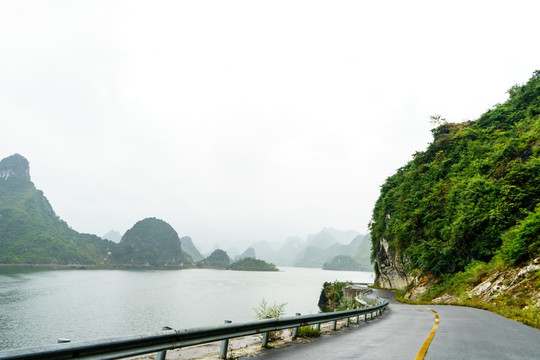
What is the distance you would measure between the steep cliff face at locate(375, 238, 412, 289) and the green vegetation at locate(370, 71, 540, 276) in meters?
1.48

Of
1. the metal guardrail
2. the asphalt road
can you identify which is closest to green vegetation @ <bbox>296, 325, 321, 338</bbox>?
the asphalt road

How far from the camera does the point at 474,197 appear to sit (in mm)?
26094

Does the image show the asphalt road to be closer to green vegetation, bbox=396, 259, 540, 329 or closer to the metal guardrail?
the metal guardrail

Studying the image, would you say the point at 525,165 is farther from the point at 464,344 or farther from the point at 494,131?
the point at 464,344

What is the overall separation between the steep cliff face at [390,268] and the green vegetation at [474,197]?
148 cm

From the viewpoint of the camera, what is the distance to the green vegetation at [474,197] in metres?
22.1

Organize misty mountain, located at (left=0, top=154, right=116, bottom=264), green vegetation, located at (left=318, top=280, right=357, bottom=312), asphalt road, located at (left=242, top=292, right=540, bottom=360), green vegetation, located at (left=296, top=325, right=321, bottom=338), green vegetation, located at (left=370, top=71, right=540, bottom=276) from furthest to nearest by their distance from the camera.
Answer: misty mountain, located at (left=0, top=154, right=116, bottom=264) → green vegetation, located at (left=318, top=280, right=357, bottom=312) → green vegetation, located at (left=370, top=71, right=540, bottom=276) → green vegetation, located at (left=296, top=325, right=321, bottom=338) → asphalt road, located at (left=242, top=292, right=540, bottom=360)

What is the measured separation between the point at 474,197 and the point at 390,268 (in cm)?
2093

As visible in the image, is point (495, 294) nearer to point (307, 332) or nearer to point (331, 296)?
point (307, 332)

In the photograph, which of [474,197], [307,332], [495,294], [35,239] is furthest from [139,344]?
[35,239]

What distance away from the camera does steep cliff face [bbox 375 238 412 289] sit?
3857cm

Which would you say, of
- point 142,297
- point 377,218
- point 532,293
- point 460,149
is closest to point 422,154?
point 460,149

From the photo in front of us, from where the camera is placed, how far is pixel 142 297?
6438 cm

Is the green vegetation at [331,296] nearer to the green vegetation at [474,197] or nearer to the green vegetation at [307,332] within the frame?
the green vegetation at [474,197]
